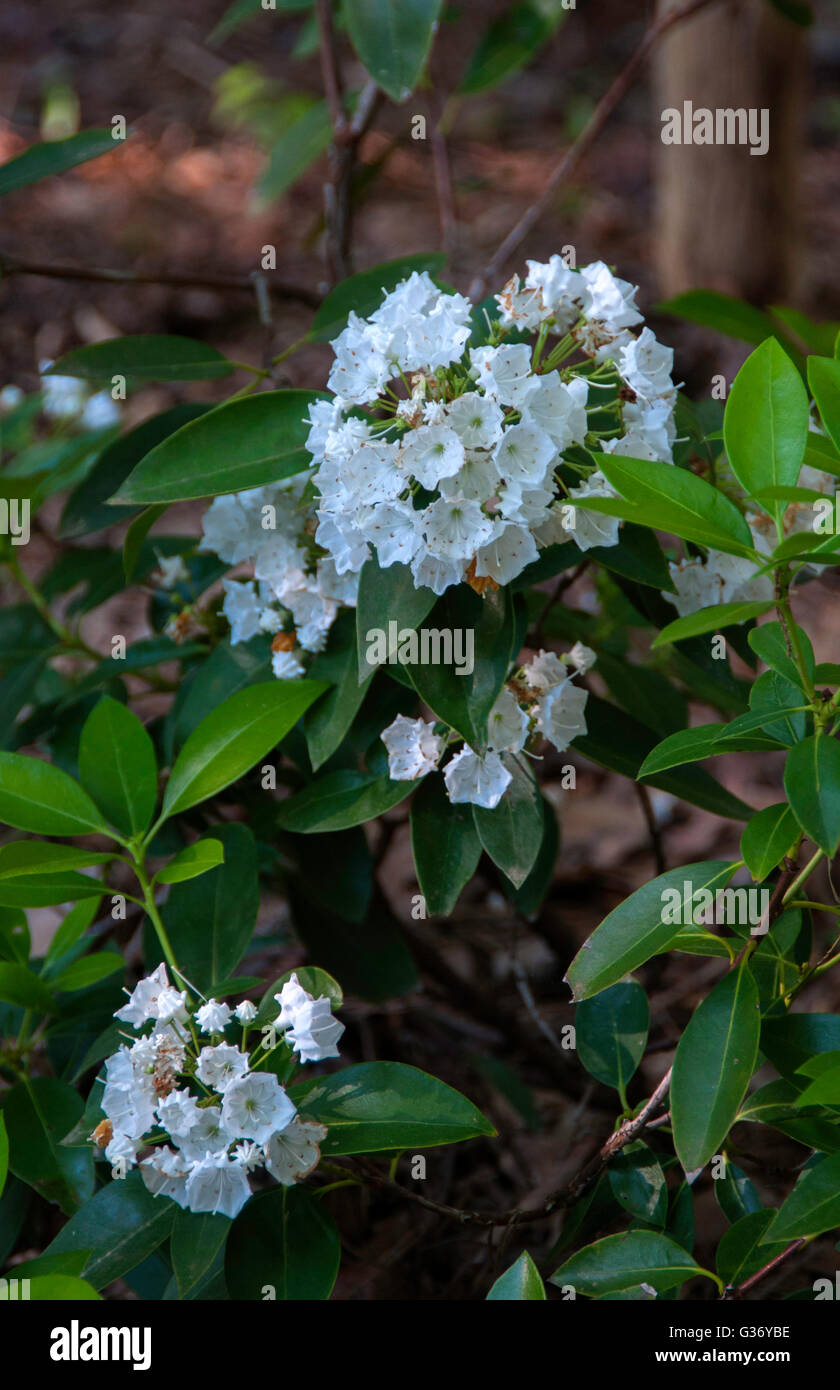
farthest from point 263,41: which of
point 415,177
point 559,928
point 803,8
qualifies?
point 559,928

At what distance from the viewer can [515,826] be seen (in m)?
1.14

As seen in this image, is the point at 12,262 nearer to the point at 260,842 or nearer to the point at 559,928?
the point at 260,842

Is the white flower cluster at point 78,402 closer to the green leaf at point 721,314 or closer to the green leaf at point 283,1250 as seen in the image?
A: the green leaf at point 721,314

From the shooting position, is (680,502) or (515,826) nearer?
(680,502)

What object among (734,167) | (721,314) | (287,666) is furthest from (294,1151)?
(734,167)

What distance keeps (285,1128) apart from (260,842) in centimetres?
52

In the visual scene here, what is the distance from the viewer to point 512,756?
1.19 m

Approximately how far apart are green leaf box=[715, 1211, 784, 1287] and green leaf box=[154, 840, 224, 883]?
0.57 metres

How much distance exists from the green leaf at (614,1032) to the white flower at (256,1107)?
1.25 feet

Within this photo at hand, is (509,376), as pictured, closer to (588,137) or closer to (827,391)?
(827,391)

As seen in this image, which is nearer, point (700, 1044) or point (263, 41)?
point (700, 1044)

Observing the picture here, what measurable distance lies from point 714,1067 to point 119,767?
0.64 m

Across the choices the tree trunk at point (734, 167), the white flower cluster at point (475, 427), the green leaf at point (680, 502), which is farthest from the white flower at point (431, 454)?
the tree trunk at point (734, 167)

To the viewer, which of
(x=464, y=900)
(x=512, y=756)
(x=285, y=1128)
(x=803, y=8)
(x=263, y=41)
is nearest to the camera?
(x=285, y=1128)
